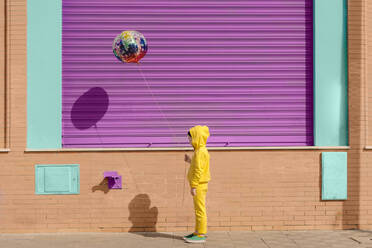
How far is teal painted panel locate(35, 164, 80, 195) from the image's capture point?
776 centimetres

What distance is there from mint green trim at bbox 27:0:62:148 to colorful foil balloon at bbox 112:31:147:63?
3.98 ft

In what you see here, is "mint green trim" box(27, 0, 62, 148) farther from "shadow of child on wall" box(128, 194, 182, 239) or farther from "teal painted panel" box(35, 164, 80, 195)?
"shadow of child on wall" box(128, 194, 182, 239)

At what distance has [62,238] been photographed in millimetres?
7418

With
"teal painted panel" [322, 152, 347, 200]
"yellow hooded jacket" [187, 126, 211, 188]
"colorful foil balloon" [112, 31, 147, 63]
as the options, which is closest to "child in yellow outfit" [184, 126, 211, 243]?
"yellow hooded jacket" [187, 126, 211, 188]

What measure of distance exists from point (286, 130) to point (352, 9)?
241cm

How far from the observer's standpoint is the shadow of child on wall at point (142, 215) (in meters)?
7.83

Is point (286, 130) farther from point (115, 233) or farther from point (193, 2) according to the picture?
point (115, 233)

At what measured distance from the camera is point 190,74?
805 cm

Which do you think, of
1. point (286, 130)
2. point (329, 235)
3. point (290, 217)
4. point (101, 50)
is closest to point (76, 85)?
point (101, 50)

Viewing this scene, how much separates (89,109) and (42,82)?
91cm

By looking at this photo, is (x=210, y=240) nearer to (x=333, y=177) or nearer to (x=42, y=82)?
(x=333, y=177)

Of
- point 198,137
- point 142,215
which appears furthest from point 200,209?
point 142,215

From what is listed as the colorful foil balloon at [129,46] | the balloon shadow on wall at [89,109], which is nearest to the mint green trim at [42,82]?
the balloon shadow on wall at [89,109]

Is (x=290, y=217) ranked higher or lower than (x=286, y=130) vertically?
lower
